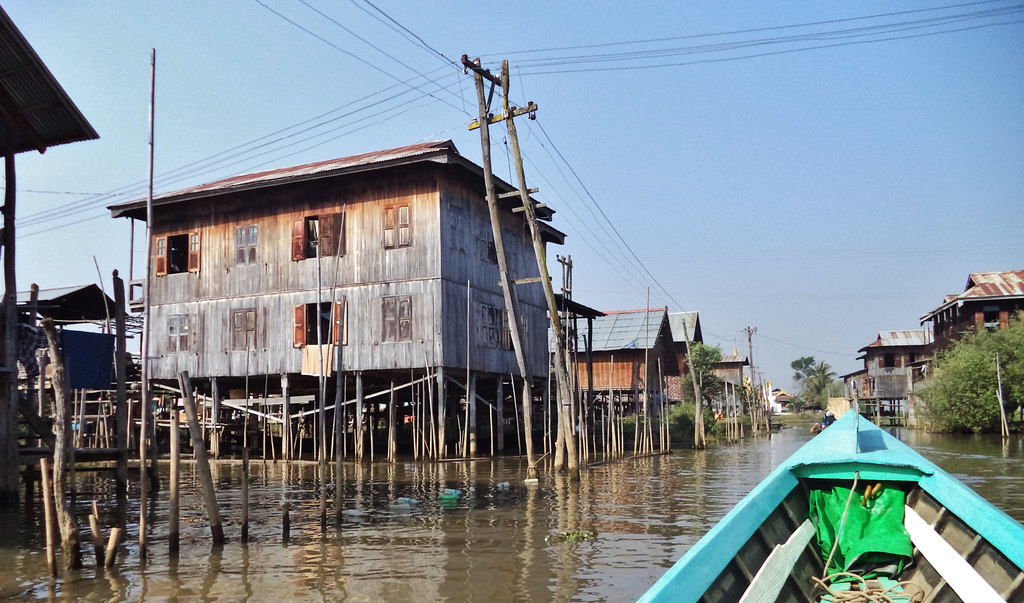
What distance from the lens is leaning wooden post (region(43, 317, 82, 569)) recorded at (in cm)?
796

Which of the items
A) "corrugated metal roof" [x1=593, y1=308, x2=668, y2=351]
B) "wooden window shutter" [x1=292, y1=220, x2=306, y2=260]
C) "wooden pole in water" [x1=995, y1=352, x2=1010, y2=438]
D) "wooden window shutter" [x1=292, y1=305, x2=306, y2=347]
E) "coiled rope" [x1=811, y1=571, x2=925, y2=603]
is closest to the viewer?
"coiled rope" [x1=811, y1=571, x2=925, y2=603]

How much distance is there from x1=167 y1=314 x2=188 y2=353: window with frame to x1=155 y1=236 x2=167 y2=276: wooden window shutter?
1.40 metres

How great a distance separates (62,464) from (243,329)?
14231mm

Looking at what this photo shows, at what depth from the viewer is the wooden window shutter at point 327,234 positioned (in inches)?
835

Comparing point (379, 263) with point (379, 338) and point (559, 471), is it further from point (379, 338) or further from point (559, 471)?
point (559, 471)

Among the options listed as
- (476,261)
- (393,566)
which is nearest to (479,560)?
(393,566)

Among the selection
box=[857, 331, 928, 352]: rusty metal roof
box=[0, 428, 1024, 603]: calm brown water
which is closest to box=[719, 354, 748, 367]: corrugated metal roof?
box=[857, 331, 928, 352]: rusty metal roof

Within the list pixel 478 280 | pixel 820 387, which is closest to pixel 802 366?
pixel 820 387

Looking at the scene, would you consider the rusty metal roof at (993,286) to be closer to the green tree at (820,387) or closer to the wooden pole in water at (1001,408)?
the wooden pole in water at (1001,408)

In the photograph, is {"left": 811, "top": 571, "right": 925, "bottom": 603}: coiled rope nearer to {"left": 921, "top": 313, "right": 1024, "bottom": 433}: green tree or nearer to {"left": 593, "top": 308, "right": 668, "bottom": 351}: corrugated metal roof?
{"left": 593, "top": 308, "right": 668, "bottom": 351}: corrugated metal roof

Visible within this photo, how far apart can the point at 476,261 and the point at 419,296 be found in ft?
7.93

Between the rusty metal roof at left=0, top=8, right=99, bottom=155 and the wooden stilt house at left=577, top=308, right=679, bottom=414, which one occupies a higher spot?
the rusty metal roof at left=0, top=8, right=99, bottom=155

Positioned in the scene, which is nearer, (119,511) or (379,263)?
(119,511)

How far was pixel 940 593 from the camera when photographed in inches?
198
